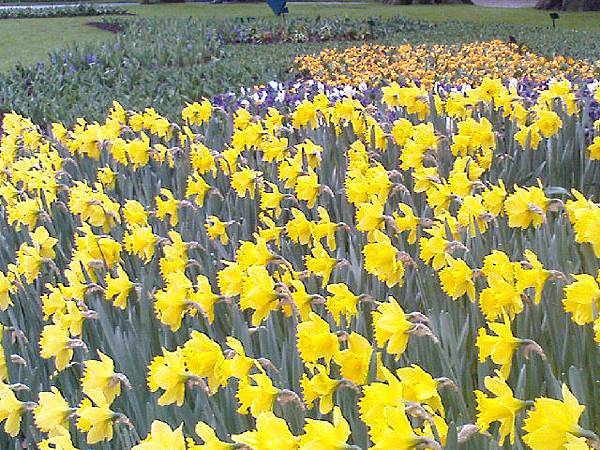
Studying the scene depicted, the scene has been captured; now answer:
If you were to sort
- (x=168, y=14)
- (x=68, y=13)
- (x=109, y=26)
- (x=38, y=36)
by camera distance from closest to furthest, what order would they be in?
(x=38, y=36) < (x=109, y=26) < (x=68, y=13) < (x=168, y=14)

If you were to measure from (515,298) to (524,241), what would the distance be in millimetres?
709

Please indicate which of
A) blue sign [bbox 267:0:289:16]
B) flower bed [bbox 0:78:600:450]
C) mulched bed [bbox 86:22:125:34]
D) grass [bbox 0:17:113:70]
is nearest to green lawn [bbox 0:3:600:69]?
grass [bbox 0:17:113:70]

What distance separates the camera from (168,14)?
23.0 metres

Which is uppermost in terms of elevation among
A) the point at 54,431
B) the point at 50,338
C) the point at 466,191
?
the point at 466,191

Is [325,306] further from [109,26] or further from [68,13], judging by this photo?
[68,13]

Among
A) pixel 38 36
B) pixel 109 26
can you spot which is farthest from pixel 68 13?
pixel 38 36

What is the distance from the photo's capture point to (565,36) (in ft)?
40.0

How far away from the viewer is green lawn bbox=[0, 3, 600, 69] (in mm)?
15134

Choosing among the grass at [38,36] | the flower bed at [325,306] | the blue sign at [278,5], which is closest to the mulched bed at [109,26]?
the grass at [38,36]

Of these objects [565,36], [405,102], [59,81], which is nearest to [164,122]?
[405,102]

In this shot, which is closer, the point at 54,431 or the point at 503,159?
the point at 54,431

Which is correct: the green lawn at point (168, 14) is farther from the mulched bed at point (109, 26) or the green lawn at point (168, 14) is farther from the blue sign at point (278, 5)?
the blue sign at point (278, 5)

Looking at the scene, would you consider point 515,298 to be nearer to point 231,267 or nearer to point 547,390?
point 547,390

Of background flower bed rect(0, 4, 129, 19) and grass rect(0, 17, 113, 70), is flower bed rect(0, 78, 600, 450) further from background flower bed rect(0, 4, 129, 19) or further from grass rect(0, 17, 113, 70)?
background flower bed rect(0, 4, 129, 19)
